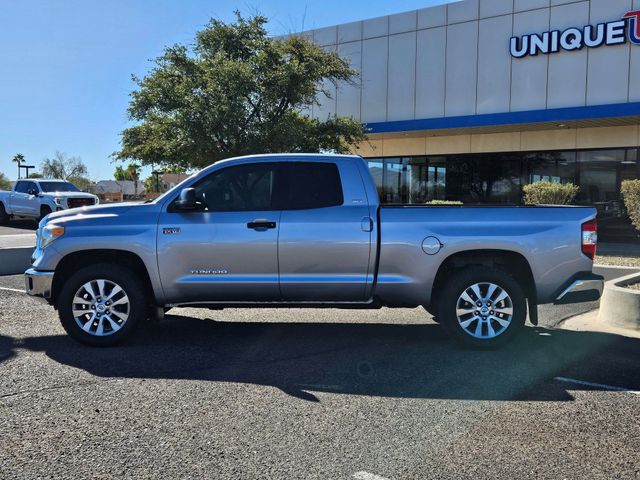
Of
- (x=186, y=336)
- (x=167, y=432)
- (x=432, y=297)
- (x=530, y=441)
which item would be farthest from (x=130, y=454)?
(x=432, y=297)

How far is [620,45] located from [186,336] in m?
16.4

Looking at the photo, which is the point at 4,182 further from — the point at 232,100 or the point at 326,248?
the point at 326,248

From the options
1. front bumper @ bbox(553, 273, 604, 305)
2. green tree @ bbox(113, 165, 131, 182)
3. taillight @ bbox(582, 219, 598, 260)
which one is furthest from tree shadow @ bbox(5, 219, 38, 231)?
green tree @ bbox(113, 165, 131, 182)

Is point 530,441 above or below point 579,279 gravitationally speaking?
below

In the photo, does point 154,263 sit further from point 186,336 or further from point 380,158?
point 380,158

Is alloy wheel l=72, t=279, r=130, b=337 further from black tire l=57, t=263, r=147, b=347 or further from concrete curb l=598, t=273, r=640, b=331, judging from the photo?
concrete curb l=598, t=273, r=640, b=331

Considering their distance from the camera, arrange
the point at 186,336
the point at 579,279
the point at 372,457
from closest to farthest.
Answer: the point at 372,457 < the point at 579,279 < the point at 186,336

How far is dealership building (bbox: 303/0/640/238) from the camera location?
1748 cm

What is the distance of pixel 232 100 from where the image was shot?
17.2 metres

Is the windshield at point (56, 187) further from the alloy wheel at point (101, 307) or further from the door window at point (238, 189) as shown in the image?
the door window at point (238, 189)

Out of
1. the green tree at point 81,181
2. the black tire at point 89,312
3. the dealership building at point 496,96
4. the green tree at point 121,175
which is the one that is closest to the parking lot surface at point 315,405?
the black tire at point 89,312

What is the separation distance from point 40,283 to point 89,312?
59 cm

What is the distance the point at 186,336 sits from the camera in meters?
6.70

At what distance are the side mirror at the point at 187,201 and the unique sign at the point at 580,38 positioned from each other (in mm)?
15931
